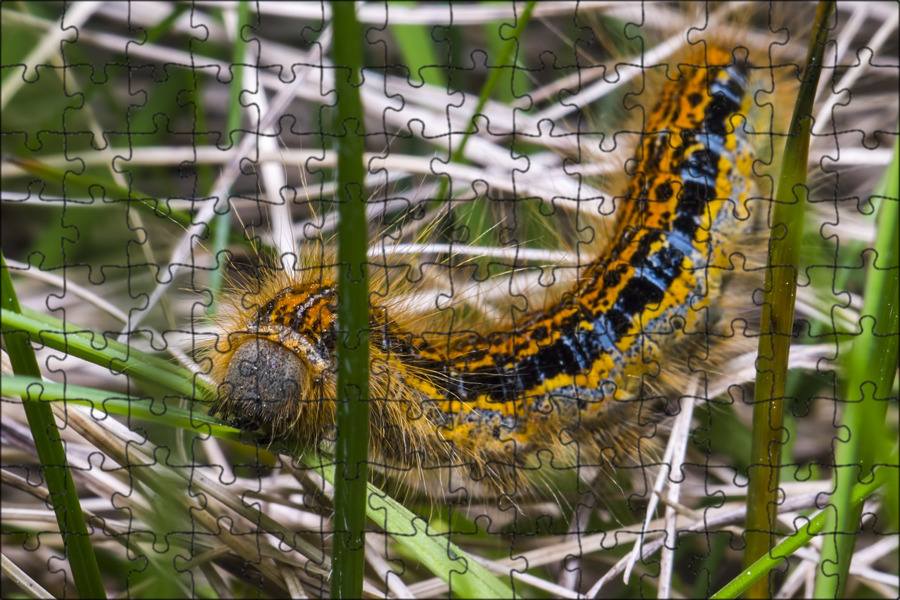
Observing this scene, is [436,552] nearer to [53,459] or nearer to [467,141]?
[53,459]

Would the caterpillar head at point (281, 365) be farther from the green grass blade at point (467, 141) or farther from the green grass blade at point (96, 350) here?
the green grass blade at point (467, 141)

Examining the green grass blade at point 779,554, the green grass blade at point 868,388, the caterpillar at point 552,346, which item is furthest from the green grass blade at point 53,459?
the green grass blade at point 868,388

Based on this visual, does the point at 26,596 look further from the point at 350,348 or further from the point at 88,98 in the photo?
the point at 88,98

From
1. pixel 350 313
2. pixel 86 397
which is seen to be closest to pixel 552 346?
pixel 350 313

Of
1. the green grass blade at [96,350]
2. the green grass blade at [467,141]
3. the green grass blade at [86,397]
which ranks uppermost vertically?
the green grass blade at [467,141]
